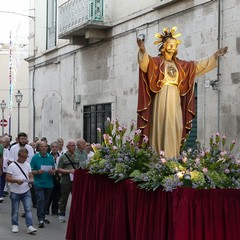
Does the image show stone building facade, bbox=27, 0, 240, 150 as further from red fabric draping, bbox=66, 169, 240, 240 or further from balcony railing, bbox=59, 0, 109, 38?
red fabric draping, bbox=66, 169, 240, 240

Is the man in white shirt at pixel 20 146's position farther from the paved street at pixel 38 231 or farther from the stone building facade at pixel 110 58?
the stone building facade at pixel 110 58

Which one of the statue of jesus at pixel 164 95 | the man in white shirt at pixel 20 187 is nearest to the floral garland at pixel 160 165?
the statue of jesus at pixel 164 95

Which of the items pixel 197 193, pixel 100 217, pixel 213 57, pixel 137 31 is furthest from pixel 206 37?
pixel 197 193

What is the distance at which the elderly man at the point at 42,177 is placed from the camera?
1065cm

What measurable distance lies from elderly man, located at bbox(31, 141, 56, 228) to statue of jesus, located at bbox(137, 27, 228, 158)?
142 inches

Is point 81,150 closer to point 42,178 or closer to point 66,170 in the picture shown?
point 66,170

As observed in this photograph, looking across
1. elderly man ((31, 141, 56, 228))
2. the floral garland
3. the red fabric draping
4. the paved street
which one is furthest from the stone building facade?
the red fabric draping

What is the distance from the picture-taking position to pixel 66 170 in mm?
11117

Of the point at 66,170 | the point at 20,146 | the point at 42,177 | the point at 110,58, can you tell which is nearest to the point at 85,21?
the point at 110,58

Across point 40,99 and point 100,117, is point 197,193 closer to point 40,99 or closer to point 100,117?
point 100,117

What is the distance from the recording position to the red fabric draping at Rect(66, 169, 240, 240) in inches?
217

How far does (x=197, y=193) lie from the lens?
5.54 meters

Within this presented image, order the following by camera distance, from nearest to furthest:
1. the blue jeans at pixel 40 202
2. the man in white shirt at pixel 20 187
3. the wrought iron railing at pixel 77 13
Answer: the man in white shirt at pixel 20 187, the blue jeans at pixel 40 202, the wrought iron railing at pixel 77 13

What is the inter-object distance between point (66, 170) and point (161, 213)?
555 centimetres
